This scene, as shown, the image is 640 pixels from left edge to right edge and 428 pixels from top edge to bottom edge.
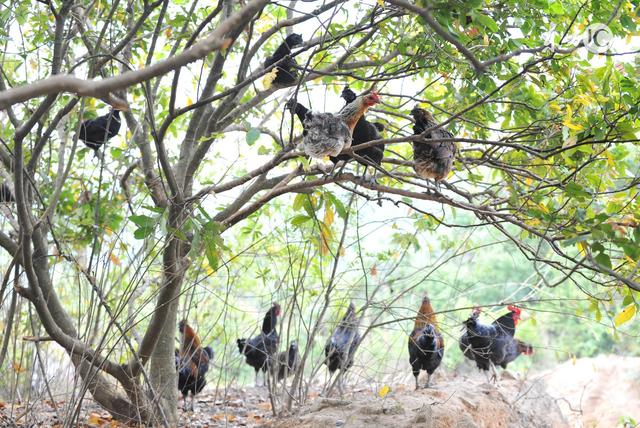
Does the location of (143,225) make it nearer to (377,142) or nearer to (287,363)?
(377,142)

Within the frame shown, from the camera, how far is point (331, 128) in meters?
3.10

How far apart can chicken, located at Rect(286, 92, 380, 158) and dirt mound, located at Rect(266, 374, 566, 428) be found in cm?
146

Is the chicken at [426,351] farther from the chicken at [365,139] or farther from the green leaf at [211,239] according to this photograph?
the green leaf at [211,239]

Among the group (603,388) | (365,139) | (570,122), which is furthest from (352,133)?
(603,388)

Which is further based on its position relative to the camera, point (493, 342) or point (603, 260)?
point (493, 342)

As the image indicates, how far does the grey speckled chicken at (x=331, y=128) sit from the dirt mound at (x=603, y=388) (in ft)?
20.2

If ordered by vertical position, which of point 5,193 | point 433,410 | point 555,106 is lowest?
point 433,410

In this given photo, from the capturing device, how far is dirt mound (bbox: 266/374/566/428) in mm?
3586

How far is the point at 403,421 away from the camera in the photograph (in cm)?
359

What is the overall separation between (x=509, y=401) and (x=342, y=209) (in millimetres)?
→ 2716

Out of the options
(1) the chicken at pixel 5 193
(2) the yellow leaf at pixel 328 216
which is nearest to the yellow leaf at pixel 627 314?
(2) the yellow leaf at pixel 328 216

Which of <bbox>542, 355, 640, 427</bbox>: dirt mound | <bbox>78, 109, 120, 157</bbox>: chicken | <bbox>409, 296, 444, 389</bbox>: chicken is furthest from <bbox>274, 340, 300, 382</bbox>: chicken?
<bbox>542, 355, 640, 427</bbox>: dirt mound

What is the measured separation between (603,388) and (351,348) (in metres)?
5.51

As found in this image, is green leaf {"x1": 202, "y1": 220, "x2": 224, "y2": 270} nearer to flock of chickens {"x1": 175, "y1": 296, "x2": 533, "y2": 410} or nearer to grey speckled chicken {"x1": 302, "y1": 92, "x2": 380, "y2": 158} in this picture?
grey speckled chicken {"x1": 302, "y1": 92, "x2": 380, "y2": 158}
